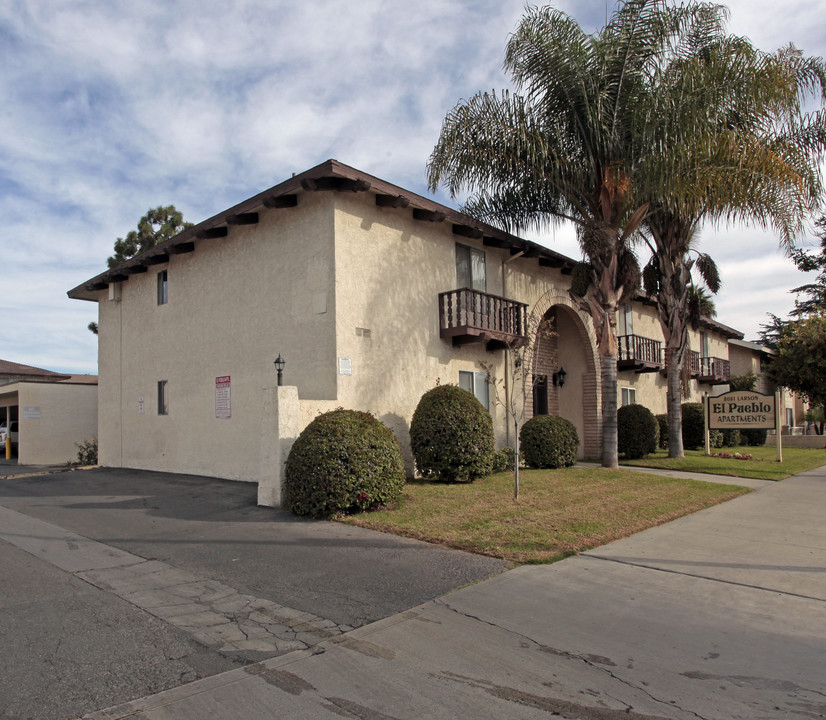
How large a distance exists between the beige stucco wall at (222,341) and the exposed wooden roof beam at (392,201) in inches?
49.2

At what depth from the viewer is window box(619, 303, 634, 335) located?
71.1ft

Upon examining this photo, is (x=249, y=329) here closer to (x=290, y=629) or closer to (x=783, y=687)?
(x=290, y=629)

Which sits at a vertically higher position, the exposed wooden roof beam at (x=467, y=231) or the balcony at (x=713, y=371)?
the exposed wooden roof beam at (x=467, y=231)

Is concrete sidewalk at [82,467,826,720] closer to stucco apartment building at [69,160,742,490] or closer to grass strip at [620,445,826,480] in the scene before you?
stucco apartment building at [69,160,742,490]

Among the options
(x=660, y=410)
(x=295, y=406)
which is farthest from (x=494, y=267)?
(x=660, y=410)

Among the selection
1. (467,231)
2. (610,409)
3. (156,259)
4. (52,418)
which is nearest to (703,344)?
(610,409)

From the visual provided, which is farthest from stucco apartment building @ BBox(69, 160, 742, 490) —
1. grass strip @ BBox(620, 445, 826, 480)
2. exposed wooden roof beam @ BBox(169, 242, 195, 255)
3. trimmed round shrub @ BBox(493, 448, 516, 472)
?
grass strip @ BBox(620, 445, 826, 480)

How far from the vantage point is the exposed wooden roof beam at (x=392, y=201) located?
12516mm

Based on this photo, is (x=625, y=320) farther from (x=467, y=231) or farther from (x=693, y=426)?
(x=467, y=231)

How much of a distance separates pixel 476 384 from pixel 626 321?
9333 millimetres

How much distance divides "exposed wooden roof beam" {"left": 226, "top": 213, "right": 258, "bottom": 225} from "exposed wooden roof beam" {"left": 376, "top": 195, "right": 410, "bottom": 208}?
104 inches

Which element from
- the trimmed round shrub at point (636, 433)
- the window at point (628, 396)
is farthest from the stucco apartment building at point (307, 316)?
the window at point (628, 396)

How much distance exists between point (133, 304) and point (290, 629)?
14.5 metres

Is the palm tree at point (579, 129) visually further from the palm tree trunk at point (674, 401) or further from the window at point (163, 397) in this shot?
the window at point (163, 397)
